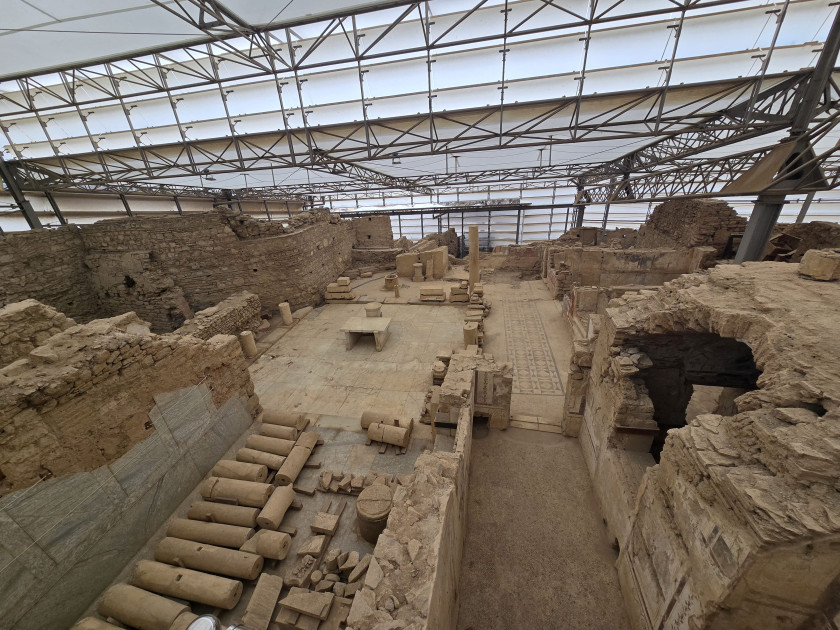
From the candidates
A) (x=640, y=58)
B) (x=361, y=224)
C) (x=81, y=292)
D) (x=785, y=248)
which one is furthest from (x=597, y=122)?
(x=81, y=292)

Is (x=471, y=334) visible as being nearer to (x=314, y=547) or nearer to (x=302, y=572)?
(x=314, y=547)

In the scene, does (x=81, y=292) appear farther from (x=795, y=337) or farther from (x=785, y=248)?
(x=785, y=248)

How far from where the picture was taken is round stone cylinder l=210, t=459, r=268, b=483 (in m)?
4.84

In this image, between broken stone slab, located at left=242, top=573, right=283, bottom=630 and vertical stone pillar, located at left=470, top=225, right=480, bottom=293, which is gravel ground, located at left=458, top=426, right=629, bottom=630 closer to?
broken stone slab, located at left=242, top=573, right=283, bottom=630

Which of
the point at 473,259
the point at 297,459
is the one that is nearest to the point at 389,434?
the point at 297,459

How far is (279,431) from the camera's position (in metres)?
5.68

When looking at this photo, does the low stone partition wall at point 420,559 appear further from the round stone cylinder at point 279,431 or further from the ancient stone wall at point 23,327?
the ancient stone wall at point 23,327

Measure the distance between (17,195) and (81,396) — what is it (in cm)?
1536

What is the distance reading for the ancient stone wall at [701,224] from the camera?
11.1 m

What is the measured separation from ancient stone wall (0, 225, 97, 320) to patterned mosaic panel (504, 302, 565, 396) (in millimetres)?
14097

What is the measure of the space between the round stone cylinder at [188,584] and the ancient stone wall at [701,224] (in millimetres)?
15479

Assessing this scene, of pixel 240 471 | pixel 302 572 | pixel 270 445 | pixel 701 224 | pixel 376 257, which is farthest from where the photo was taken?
pixel 376 257

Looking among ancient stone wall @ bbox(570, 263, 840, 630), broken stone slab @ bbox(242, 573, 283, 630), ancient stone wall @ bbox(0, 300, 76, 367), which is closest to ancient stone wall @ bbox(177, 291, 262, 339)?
ancient stone wall @ bbox(0, 300, 76, 367)

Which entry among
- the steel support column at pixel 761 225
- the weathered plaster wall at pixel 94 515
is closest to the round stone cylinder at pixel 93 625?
the weathered plaster wall at pixel 94 515
